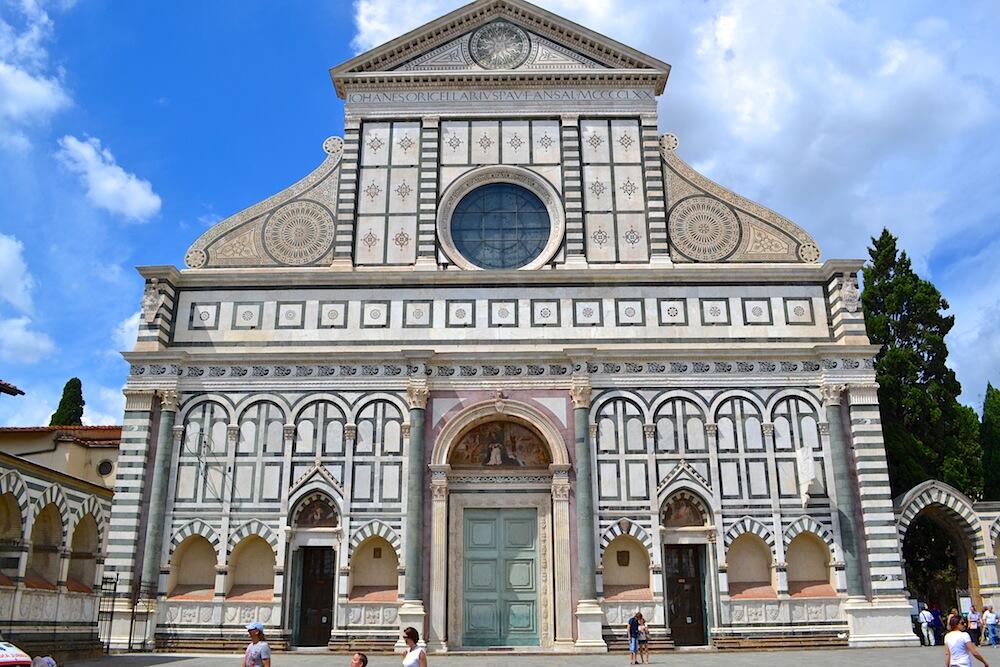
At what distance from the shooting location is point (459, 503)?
72.7 feet

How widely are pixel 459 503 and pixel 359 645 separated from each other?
163 inches

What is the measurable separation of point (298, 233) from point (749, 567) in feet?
49.1

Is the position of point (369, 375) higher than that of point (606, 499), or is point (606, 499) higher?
point (369, 375)

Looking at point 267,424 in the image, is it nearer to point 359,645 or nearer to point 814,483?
point 359,645

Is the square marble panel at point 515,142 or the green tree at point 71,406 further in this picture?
the green tree at point 71,406

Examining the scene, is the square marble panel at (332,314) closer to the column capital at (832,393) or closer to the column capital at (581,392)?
the column capital at (581,392)

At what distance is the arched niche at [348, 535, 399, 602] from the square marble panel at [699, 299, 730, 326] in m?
10.1

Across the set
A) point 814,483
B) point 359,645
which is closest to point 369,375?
point 359,645

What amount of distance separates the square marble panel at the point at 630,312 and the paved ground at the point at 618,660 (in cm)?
827

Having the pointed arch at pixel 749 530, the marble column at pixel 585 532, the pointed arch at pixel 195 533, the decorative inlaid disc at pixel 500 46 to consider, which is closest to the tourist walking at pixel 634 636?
the marble column at pixel 585 532

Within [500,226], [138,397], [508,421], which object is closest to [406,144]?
[500,226]

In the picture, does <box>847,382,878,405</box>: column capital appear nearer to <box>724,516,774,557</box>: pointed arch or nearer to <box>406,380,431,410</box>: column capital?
<box>724,516,774,557</box>: pointed arch

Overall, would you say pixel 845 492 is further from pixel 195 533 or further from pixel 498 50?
pixel 195 533

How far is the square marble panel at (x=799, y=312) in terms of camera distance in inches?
909
